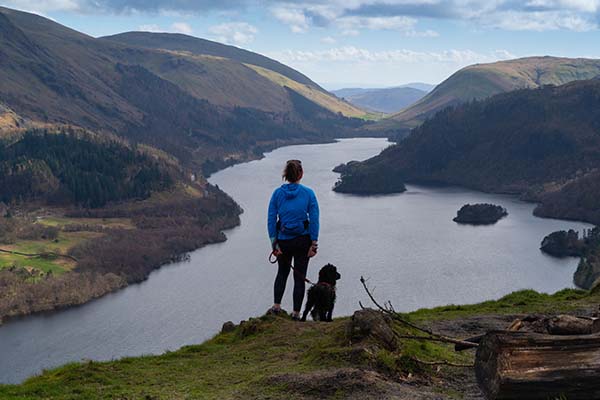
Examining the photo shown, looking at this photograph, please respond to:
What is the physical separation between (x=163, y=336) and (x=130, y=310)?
27.6m

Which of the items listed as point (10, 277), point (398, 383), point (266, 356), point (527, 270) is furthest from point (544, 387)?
point (10, 277)

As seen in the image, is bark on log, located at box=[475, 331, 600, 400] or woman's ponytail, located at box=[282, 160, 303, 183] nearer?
bark on log, located at box=[475, 331, 600, 400]

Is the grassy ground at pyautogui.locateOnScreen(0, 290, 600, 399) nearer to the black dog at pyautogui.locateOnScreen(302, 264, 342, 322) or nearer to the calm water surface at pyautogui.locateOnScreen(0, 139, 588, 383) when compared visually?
the black dog at pyautogui.locateOnScreen(302, 264, 342, 322)

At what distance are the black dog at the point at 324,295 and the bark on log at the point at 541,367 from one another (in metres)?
11.2

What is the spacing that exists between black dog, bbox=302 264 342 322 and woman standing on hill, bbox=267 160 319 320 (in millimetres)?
1548

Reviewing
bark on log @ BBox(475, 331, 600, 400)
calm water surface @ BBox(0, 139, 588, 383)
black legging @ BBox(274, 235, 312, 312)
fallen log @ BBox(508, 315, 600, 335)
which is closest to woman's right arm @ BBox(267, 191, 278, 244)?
black legging @ BBox(274, 235, 312, 312)

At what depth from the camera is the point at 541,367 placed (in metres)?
10.9

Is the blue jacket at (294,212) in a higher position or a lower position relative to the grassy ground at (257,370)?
higher

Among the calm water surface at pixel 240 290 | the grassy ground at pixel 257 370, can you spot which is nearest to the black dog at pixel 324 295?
the grassy ground at pixel 257 370

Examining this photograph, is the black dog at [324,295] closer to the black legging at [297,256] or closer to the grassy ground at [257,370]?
the black legging at [297,256]

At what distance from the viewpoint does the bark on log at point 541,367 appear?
10742mm

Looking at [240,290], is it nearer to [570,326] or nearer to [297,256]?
[297,256]

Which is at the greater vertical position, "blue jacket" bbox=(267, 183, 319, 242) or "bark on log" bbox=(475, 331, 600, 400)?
"blue jacket" bbox=(267, 183, 319, 242)

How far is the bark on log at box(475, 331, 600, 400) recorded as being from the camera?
10742mm
